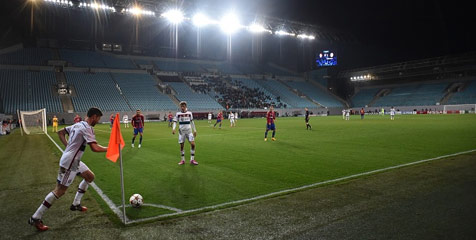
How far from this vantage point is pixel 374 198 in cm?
595

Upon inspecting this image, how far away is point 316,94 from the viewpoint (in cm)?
7294

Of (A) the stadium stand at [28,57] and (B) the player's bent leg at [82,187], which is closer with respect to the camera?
(B) the player's bent leg at [82,187]

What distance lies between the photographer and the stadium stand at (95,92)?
4581 centimetres

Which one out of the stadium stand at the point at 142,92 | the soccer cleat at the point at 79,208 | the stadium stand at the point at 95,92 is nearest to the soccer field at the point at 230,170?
the soccer cleat at the point at 79,208

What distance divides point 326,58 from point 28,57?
56.4 meters

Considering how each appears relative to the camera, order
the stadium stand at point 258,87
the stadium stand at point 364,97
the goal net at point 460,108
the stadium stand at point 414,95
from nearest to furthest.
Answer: the goal net at point 460,108, the stadium stand at point 414,95, the stadium stand at point 258,87, the stadium stand at point 364,97

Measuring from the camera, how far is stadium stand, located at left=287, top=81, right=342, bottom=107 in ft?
232

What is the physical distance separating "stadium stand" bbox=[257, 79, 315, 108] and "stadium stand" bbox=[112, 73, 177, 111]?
26.0 meters

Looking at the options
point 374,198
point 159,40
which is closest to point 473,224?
point 374,198

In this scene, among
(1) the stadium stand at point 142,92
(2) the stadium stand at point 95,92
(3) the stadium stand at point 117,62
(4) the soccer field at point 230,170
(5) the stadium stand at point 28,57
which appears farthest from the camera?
(3) the stadium stand at point 117,62

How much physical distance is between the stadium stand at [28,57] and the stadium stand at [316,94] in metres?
52.3

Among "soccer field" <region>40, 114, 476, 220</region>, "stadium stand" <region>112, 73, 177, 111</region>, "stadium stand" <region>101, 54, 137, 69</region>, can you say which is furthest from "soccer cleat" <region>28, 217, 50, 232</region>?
"stadium stand" <region>101, 54, 137, 69</region>

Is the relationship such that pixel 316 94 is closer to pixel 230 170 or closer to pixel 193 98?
pixel 193 98

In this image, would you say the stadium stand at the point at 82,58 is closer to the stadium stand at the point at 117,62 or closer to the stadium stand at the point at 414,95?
the stadium stand at the point at 117,62
